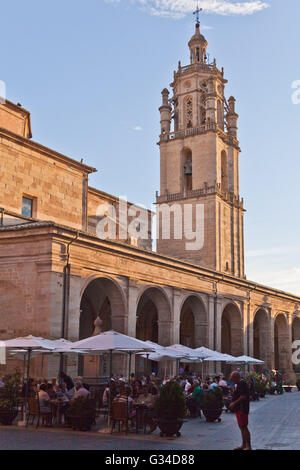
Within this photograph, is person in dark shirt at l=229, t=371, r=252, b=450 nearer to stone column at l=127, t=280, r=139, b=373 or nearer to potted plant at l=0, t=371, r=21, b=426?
potted plant at l=0, t=371, r=21, b=426

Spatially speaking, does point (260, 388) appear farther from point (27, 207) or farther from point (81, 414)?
point (81, 414)

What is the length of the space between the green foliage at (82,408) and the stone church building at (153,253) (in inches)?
259

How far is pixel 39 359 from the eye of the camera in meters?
22.5

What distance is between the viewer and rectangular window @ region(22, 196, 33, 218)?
96.2 ft

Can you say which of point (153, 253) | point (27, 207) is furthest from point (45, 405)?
point (27, 207)

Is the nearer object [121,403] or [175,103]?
[121,403]

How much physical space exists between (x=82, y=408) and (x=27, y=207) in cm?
1583

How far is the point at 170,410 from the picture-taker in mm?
14758

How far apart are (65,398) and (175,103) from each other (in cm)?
4378

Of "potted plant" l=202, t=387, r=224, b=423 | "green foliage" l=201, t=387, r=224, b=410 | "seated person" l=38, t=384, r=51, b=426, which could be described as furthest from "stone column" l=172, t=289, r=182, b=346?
"seated person" l=38, t=384, r=51, b=426

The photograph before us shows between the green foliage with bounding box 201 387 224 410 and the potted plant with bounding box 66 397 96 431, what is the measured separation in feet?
15.5

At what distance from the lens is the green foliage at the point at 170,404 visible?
14.7 meters
